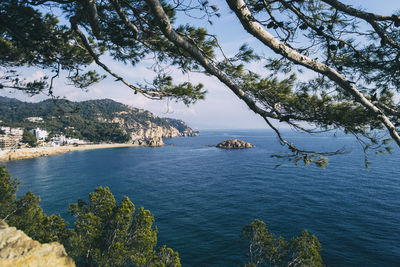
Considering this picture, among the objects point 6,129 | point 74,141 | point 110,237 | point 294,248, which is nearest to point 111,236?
point 110,237

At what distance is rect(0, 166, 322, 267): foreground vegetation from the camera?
10867 millimetres

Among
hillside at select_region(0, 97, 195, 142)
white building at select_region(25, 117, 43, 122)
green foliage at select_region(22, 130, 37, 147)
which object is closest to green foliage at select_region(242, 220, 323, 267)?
hillside at select_region(0, 97, 195, 142)

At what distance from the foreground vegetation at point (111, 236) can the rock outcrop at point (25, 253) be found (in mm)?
7397

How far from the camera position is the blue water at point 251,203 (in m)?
15.3

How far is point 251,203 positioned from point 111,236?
16.1 m

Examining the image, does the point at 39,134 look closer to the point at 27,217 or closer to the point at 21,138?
the point at 21,138

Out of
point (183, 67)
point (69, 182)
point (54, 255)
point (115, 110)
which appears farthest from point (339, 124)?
point (115, 110)

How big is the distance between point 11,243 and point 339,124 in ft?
20.5

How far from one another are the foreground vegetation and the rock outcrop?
740cm

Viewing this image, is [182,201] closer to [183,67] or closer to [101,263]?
[101,263]

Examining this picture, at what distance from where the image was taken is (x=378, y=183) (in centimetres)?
2795

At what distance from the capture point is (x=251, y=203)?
23281 mm

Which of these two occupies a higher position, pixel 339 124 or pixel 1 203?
pixel 339 124

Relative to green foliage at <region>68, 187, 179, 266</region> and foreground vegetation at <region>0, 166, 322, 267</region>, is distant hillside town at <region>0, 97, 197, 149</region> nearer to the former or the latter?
foreground vegetation at <region>0, 166, 322, 267</region>
